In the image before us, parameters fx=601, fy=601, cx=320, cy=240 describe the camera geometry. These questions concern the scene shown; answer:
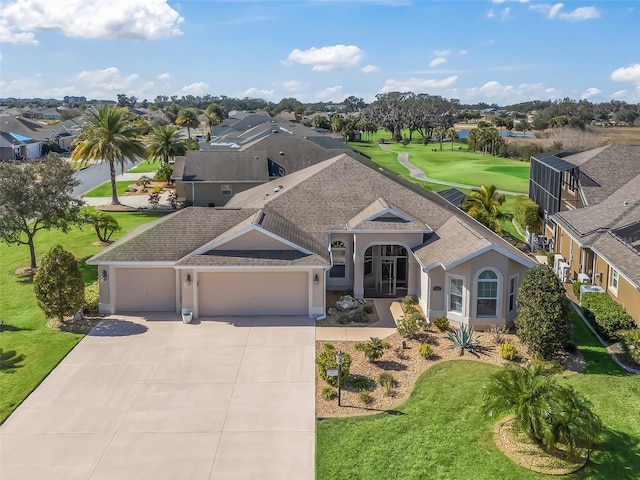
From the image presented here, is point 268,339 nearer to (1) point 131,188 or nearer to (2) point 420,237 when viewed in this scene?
(2) point 420,237

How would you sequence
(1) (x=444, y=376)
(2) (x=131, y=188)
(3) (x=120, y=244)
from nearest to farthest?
1. (1) (x=444, y=376)
2. (3) (x=120, y=244)
3. (2) (x=131, y=188)

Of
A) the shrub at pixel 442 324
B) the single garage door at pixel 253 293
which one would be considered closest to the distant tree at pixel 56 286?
the single garage door at pixel 253 293

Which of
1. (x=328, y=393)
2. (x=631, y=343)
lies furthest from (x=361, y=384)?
(x=631, y=343)

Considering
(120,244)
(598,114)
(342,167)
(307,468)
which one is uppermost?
(598,114)

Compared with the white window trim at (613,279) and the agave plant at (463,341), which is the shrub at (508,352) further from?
the white window trim at (613,279)

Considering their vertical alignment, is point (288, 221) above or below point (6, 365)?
above

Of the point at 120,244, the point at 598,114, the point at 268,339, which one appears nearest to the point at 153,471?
the point at 268,339

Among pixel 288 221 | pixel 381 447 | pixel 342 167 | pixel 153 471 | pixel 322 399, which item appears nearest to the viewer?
pixel 153 471

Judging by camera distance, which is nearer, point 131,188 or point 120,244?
point 120,244
